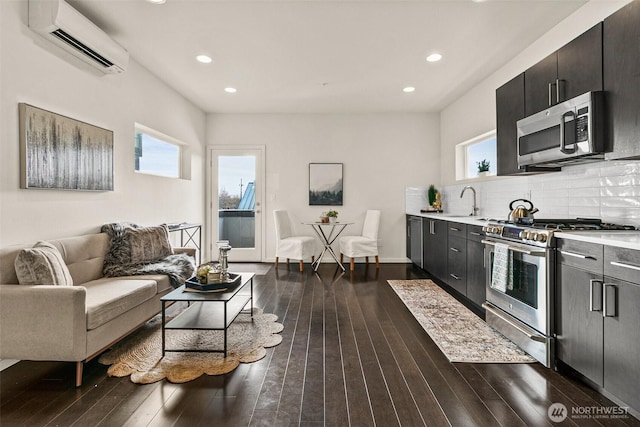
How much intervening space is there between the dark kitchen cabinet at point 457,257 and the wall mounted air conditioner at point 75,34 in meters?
3.83

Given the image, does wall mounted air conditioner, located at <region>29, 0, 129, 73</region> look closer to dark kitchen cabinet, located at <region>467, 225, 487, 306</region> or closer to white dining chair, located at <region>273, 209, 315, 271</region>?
white dining chair, located at <region>273, 209, 315, 271</region>

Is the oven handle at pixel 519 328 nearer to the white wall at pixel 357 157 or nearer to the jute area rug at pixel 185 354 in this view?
the jute area rug at pixel 185 354

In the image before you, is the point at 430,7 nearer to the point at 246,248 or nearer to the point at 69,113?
the point at 69,113

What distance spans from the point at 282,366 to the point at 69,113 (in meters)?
2.73

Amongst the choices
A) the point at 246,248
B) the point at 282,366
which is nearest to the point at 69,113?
the point at 282,366

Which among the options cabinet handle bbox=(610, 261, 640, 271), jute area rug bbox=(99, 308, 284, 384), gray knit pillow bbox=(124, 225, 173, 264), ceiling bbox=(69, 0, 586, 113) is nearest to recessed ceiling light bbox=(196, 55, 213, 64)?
ceiling bbox=(69, 0, 586, 113)

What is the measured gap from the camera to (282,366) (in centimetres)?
220

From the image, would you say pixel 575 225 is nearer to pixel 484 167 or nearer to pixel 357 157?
pixel 484 167

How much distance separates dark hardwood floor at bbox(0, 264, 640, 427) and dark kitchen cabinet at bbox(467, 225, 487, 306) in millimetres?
898

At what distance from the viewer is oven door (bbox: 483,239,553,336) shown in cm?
218

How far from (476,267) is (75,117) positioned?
393 cm

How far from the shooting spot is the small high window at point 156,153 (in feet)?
13.2

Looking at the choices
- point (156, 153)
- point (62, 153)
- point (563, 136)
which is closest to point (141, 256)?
point (62, 153)

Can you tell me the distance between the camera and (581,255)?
6.32 ft
